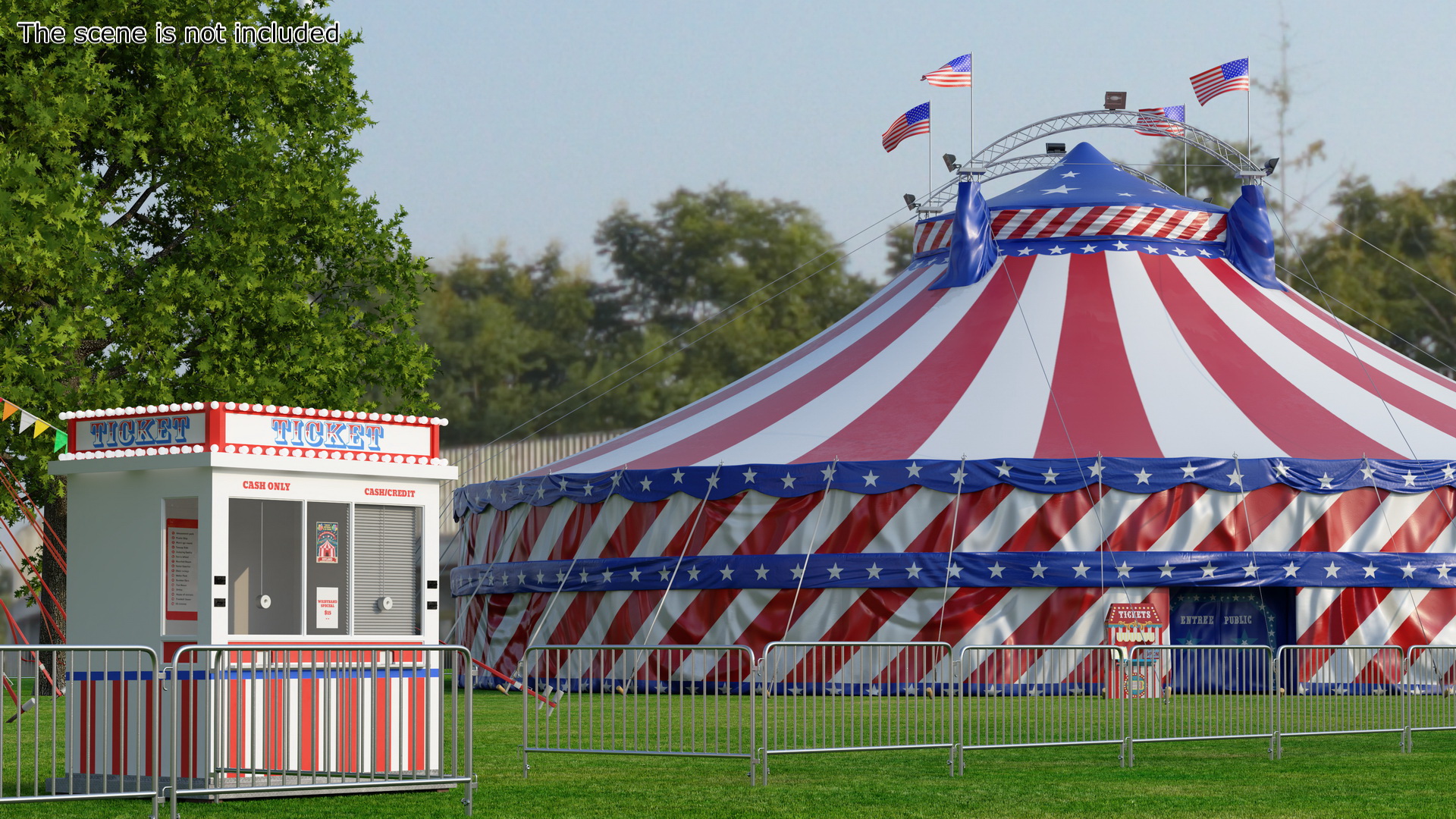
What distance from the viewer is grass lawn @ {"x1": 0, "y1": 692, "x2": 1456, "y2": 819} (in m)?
8.38

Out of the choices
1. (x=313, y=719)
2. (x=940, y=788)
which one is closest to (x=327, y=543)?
(x=313, y=719)

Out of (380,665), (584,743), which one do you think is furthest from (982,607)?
(380,665)

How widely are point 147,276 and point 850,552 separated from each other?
728 cm

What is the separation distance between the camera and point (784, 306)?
50.2 meters

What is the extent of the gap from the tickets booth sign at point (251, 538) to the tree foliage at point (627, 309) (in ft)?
128

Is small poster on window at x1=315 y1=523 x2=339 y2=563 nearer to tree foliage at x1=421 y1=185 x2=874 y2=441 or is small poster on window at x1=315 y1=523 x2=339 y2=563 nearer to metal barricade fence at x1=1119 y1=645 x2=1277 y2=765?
metal barricade fence at x1=1119 y1=645 x2=1277 y2=765

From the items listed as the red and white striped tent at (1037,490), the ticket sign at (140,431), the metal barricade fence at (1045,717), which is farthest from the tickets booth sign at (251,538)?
the red and white striped tent at (1037,490)

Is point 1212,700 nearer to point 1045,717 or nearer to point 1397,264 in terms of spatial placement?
point 1045,717

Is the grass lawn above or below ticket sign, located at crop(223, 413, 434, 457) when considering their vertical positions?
below

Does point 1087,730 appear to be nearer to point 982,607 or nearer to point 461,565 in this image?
point 982,607

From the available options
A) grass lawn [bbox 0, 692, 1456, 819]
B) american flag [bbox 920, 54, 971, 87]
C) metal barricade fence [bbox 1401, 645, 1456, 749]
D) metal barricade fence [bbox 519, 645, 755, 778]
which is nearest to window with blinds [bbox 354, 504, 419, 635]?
metal barricade fence [bbox 519, 645, 755, 778]

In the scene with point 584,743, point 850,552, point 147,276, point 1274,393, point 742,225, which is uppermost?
point 742,225

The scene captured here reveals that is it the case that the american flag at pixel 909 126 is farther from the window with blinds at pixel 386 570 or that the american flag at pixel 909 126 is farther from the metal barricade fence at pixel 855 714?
the window with blinds at pixel 386 570

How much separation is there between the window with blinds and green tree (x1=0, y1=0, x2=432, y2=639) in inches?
332
